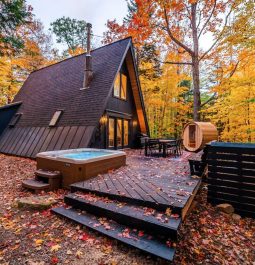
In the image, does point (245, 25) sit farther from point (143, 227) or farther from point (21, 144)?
point (21, 144)

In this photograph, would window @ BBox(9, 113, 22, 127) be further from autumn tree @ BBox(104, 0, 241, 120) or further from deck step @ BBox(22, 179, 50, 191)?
autumn tree @ BBox(104, 0, 241, 120)

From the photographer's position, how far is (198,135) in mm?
7117

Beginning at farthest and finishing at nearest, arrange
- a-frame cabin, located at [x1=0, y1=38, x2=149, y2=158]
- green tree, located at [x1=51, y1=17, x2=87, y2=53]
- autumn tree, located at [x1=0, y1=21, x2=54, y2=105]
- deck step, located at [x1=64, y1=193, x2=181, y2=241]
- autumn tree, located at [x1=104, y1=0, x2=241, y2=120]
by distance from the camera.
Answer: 1. green tree, located at [x1=51, y1=17, x2=87, y2=53]
2. autumn tree, located at [x1=0, y1=21, x2=54, y2=105]
3. autumn tree, located at [x1=104, y1=0, x2=241, y2=120]
4. a-frame cabin, located at [x1=0, y1=38, x2=149, y2=158]
5. deck step, located at [x1=64, y1=193, x2=181, y2=241]

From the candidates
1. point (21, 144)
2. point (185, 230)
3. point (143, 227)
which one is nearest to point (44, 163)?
point (143, 227)

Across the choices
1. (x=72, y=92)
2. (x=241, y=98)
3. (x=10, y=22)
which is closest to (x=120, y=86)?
(x=72, y=92)

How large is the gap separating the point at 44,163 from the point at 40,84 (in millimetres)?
9647

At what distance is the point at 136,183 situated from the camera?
14.5 feet

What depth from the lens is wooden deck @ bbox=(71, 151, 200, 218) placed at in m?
3.28

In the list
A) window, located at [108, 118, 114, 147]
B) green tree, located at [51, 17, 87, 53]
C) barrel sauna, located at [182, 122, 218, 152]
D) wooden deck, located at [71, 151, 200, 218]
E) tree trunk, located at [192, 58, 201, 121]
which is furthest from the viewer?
green tree, located at [51, 17, 87, 53]

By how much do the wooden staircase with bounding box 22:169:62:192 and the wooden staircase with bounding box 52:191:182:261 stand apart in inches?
48.1

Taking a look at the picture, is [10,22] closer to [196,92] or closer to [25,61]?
[25,61]

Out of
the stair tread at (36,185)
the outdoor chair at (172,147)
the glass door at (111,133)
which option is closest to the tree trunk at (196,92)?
the outdoor chair at (172,147)

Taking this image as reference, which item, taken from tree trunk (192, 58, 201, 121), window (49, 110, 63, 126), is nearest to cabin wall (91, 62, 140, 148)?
window (49, 110, 63, 126)

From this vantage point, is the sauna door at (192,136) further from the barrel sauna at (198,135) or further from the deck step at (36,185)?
the deck step at (36,185)
